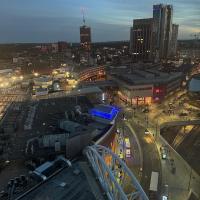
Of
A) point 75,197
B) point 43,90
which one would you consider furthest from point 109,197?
point 43,90

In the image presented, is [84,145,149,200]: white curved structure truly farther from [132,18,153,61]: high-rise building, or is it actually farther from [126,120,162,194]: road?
[132,18,153,61]: high-rise building

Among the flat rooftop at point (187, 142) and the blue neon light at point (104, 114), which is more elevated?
the blue neon light at point (104, 114)

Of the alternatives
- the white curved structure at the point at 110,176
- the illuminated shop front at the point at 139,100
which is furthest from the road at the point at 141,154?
the illuminated shop front at the point at 139,100

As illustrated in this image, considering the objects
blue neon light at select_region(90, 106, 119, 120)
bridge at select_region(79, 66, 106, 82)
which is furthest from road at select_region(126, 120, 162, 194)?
bridge at select_region(79, 66, 106, 82)

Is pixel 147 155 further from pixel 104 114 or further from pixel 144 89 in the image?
pixel 144 89

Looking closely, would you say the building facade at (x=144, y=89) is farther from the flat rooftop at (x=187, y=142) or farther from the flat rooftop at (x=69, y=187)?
the flat rooftop at (x=69, y=187)

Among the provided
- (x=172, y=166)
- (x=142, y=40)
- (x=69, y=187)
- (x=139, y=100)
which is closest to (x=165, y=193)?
(x=172, y=166)
